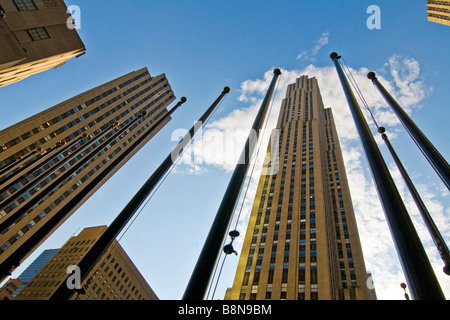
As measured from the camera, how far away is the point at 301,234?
6194 centimetres

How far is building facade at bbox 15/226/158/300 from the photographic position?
90.1 m

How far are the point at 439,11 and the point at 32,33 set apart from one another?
106246 millimetres

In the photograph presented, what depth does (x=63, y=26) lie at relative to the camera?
3666 centimetres

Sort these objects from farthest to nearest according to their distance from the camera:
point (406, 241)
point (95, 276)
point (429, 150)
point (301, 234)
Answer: point (95, 276), point (301, 234), point (429, 150), point (406, 241)

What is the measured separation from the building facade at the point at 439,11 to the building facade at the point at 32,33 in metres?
94.6

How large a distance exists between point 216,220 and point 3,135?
65.7 m

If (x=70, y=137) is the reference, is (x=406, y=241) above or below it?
below

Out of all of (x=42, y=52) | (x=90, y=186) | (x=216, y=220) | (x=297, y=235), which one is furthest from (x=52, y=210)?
(x=216, y=220)

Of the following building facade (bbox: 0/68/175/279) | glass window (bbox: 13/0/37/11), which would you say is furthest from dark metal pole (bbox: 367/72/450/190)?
glass window (bbox: 13/0/37/11)

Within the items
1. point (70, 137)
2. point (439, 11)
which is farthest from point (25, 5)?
point (439, 11)

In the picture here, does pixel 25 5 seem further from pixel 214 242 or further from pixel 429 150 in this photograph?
pixel 429 150

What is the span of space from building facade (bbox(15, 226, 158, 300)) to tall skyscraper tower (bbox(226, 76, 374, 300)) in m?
52.5
